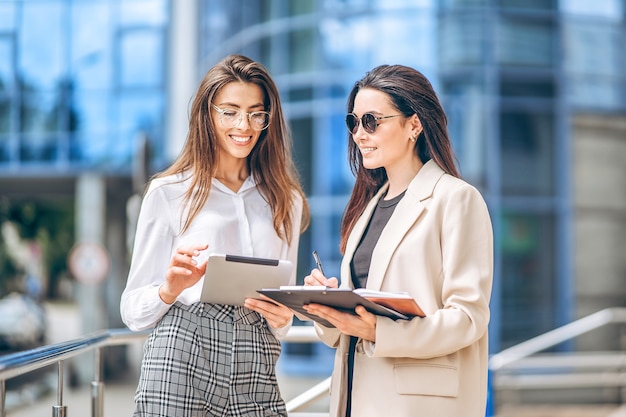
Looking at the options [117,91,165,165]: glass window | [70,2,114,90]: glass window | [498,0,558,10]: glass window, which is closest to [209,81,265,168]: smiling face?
[498,0,558,10]: glass window

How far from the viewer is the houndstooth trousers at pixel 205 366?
2658 mm

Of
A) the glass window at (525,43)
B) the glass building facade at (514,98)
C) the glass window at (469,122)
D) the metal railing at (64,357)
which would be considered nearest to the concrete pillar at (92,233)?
the glass building facade at (514,98)

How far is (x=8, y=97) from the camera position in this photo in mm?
18453

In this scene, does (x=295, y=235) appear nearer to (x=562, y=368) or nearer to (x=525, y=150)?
(x=562, y=368)

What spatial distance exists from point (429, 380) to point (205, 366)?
2.39 feet

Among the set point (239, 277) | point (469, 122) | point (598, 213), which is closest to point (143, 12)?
point (469, 122)

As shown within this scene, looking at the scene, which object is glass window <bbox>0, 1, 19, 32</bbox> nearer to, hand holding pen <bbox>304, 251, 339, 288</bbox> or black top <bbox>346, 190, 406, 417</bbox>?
black top <bbox>346, 190, 406, 417</bbox>

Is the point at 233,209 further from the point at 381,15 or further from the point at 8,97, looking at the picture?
the point at 8,97

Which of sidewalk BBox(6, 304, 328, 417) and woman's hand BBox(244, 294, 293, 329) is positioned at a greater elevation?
woman's hand BBox(244, 294, 293, 329)

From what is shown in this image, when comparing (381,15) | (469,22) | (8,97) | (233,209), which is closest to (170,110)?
(8,97)

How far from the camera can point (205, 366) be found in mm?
2703

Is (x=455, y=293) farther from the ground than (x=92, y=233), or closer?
farther from the ground

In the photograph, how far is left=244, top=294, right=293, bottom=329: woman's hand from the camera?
2736 millimetres

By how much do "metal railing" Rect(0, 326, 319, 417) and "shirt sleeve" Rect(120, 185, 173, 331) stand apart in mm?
323
